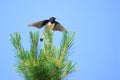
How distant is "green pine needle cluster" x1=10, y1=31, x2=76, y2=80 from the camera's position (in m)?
3.40

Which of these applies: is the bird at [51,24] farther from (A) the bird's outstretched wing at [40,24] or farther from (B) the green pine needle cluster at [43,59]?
(B) the green pine needle cluster at [43,59]

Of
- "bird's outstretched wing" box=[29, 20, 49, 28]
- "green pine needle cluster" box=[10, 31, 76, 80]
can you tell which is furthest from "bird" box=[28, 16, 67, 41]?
"green pine needle cluster" box=[10, 31, 76, 80]

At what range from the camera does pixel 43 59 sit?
11.2ft

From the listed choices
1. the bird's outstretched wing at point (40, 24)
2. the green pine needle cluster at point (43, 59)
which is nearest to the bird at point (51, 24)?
the bird's outstretched wing at point (40, 24)

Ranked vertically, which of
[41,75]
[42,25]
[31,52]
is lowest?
[41,75]

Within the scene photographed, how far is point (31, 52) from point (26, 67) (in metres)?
0.19

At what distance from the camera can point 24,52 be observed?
3.45 meters

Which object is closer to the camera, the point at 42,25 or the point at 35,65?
the point at 35,65

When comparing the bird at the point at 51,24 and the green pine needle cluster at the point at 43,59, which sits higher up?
the bird at the point at 51,24

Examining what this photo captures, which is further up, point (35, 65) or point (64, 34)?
point (64, 34)

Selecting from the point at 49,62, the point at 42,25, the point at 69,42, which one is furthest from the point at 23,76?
the point at 42,25

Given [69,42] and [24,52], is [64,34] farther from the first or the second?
[24,52]

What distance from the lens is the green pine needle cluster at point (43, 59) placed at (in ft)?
11.2

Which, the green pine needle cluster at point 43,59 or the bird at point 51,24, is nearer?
the green pine needle cluster at point 43,59
